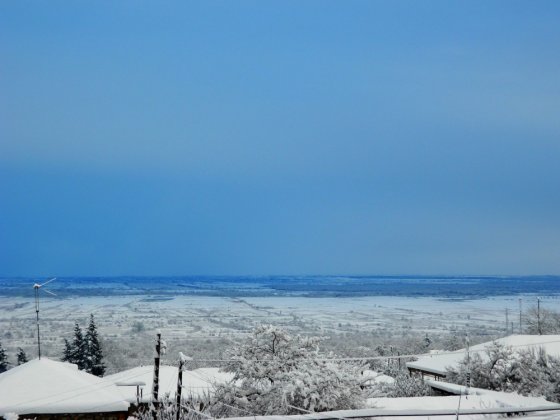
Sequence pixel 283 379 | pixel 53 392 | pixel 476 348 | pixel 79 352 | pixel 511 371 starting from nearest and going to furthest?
pixel 283 379 < pixel 53 392 < pixel 511 371 < pixel 476 348 < pixel 79 352

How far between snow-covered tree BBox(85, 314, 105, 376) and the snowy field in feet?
17.2

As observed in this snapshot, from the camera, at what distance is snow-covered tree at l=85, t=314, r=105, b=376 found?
52.5 meters

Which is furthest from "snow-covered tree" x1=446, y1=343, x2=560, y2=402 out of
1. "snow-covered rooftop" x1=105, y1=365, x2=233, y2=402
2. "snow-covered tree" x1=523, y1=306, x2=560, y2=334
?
"snow-covered tree" x1=523, y1=306, x2=560, y2=334

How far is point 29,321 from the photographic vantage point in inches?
3364

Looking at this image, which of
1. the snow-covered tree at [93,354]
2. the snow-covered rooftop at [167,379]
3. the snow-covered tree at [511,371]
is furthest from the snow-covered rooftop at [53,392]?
the snow-covered tree at [93,354]

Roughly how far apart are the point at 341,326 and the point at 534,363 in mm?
54210

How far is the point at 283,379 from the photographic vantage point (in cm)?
1661

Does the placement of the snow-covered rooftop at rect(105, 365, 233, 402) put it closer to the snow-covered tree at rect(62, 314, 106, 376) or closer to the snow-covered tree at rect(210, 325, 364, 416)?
the snow-covered tree at rect(210, 325, 364, 416)

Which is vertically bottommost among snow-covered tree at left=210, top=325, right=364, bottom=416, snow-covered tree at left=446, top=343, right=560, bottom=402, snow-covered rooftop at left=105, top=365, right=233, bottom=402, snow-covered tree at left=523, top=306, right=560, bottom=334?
snow-covered tree at left=523, top=306, right=560, bottom=334

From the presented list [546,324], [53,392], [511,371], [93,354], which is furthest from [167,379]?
[546,324]

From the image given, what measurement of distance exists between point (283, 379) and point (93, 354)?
1593 inches

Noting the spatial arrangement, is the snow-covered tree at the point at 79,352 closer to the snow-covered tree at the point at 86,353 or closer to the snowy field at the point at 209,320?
the snow-covered tree at the point at 86,353

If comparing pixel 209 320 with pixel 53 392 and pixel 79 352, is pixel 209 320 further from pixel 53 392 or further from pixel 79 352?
pixel 53 392

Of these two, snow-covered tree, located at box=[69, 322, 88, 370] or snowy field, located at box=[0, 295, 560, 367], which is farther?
snowy field, located at box=[0, 295, 560, 367]
